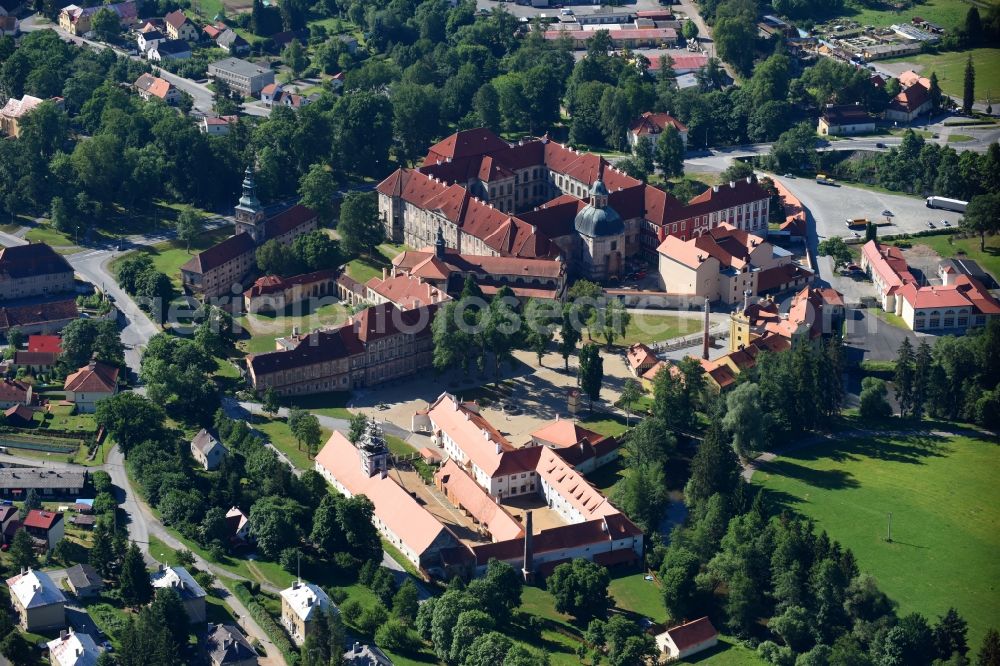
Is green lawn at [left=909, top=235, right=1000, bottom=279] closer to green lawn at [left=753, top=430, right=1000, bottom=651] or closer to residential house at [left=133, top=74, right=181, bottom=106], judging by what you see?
green lawn at [left=753, top=430, right=1000, bottom=651]

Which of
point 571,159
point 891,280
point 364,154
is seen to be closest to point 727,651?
point 891,280

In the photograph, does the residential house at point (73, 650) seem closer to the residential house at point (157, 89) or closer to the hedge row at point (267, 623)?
the hedge row at point (267, 623)

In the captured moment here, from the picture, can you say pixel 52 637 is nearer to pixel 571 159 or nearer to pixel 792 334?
pixel 792 334

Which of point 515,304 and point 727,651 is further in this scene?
point 515,304

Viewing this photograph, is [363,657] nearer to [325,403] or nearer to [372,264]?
[325,403]

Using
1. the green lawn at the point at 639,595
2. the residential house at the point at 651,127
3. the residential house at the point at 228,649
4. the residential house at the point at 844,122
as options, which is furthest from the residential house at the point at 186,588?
the residential house at the point at 844,122

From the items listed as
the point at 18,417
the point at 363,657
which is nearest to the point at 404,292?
the point at 18,417
